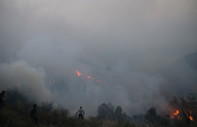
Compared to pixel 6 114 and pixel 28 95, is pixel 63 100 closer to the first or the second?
pixel 28 95

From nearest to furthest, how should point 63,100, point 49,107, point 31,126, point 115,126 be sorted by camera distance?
point 31,126
point 115,126
point 49,107
point 63,100

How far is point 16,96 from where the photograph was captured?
2545 centimetres

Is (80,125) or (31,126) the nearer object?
(31,126)

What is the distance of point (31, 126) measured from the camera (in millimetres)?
10047

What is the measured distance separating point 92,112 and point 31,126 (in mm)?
35206

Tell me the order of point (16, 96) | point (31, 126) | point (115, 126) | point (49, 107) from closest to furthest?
point (31, 126)
point (115, 126)
point (49, 107)
point (16, 96)

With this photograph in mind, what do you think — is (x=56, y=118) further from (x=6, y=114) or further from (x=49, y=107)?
(x=49, y=107)

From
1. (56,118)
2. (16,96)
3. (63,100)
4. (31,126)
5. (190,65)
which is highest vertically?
(190,65)

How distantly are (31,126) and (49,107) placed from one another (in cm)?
906

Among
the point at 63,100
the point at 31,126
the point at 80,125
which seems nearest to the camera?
the point at 31,126

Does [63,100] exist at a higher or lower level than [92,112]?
higher

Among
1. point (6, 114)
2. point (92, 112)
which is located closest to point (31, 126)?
point (6, 114)

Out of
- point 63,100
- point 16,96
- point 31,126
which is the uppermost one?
point 63,100

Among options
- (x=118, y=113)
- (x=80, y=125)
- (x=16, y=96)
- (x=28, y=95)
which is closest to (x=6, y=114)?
(x=80, y=125)
